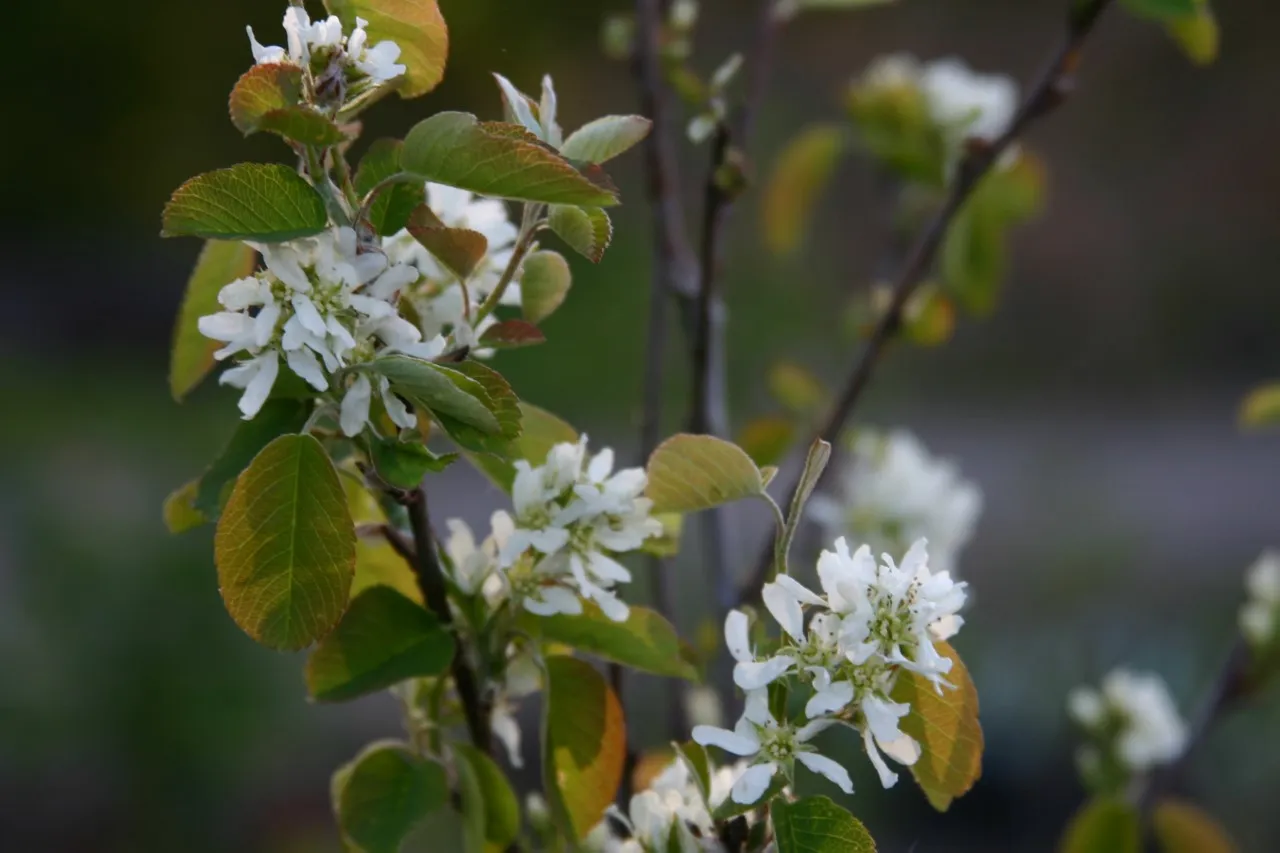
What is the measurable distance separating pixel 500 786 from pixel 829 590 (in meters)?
0.18

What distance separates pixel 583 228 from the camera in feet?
1.63

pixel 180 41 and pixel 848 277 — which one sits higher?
pixel 180 41

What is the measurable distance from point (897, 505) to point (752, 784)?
0.60 meters

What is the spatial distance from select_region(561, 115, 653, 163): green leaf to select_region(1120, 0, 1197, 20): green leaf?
37cm

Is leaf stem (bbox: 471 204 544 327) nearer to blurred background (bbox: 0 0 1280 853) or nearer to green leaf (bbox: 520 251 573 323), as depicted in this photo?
green leaf (bbox: 520 251 573 323)

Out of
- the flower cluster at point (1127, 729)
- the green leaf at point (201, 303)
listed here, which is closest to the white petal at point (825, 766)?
the green leaf at point (201, 303)

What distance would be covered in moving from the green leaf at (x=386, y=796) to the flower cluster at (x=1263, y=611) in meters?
0.71

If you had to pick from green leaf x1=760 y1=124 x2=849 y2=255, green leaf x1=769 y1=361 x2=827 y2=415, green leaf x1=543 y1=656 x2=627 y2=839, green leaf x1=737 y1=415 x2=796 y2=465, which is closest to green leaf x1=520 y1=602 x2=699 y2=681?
green leaf x1=543 y1=656 x2=627 y2=839

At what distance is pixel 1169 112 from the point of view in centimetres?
613

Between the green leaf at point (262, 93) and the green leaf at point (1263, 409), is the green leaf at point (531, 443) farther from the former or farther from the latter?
the green leaf at point (1263, 409)

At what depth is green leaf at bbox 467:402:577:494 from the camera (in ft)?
1.86

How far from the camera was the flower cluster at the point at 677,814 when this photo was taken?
53 cm

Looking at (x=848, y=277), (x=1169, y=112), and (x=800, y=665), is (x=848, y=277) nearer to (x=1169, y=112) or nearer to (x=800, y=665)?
(x=1169, y=112)

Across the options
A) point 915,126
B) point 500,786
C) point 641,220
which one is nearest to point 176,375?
point 500,786
